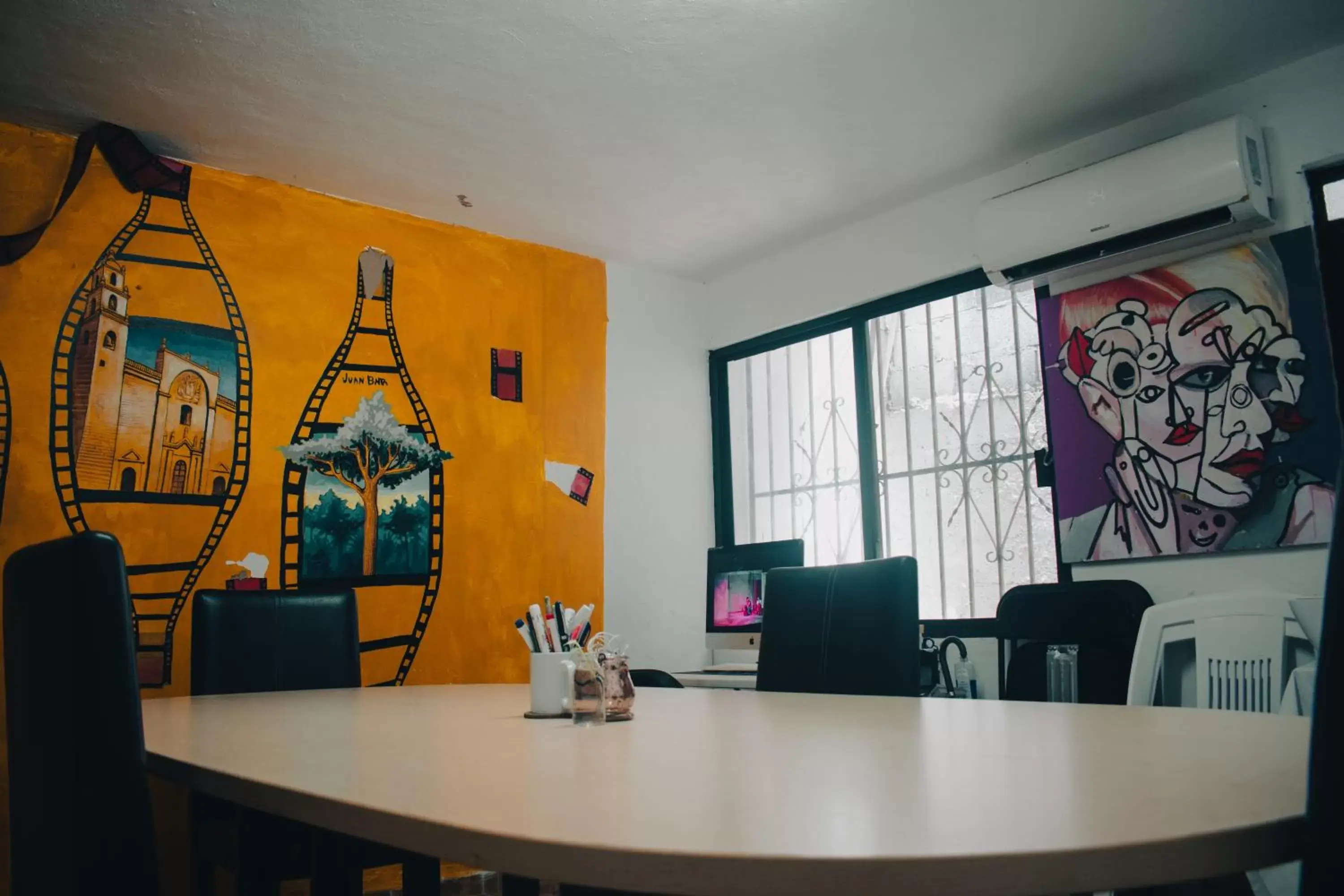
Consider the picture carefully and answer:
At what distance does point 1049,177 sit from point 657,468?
2.09 metres

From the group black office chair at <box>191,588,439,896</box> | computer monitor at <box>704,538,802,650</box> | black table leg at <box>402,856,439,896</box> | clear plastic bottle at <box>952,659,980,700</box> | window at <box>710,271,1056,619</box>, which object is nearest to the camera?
black table leg at <box>402,856,439,896</box>

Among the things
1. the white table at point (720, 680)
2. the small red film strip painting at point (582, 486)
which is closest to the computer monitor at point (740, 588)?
the white table at point (720, 680)

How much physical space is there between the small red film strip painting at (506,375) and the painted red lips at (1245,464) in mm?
2636

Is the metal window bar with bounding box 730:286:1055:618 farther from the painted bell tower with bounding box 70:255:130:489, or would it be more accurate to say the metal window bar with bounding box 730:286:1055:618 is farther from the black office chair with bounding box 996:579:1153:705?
the painted bell tower with bounding box 70:255:130:489

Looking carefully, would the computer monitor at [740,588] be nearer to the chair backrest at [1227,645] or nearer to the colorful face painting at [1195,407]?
the colorful face painting at [1195,407]

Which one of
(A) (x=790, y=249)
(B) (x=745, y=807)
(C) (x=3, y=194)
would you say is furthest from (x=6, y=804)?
(A) (x=790, y=249)

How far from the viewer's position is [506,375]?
401 cm

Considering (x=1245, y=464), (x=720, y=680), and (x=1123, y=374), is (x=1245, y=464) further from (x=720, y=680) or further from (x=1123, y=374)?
(x=720, y=680)

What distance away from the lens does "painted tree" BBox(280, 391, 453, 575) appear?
347 centimetres

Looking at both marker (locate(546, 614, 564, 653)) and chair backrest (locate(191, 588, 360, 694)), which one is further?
chair backrest (locate(191, 588, 360, 694))

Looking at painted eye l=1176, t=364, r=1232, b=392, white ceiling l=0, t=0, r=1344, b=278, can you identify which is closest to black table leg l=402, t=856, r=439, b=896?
white ceiling l=0, t=0, r=1344, b=278

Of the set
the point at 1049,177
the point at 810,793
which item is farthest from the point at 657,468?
the point at 810,793

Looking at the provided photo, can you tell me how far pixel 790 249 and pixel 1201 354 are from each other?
6.21 feet

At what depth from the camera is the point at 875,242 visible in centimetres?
403
